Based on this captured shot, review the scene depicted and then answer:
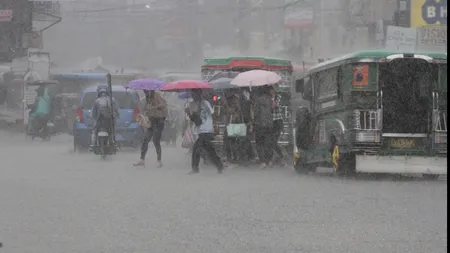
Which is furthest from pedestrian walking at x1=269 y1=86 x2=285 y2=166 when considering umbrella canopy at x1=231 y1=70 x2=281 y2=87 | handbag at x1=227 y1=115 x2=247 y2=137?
handbag at x1=227 y1=115 x2=247 y2=137

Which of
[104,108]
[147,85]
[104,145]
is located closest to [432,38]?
[104,108]

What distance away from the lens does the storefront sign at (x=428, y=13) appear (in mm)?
40188

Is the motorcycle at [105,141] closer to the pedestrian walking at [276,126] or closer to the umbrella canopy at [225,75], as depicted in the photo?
the umbrella canopy at [225,75]

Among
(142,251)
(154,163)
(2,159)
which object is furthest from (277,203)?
(2,159)

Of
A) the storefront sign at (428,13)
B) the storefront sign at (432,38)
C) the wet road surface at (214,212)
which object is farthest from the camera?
the storefront sign at (428,13)

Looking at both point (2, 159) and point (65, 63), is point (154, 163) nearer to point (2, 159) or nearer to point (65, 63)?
point (2, 159)

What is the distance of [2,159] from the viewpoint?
21.4 metres

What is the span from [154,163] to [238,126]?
2.40m

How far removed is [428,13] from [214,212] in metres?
30.6

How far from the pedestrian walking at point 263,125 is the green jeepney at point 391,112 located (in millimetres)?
2636

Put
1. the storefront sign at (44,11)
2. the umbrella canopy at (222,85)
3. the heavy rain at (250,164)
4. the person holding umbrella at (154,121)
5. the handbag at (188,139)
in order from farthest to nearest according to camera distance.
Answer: the storefront sign at (44,11)
the handbag at (188,139)
the umbrella canopy at (222,85)
the person holding umbrella at (154,121)
the heavy rain at (250,164)

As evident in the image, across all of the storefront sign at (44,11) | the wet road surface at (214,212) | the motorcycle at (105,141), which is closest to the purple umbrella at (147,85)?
the motorcycle at (105,141)

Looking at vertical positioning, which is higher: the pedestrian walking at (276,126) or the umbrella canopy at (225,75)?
the umbrella canopy at (225,75)

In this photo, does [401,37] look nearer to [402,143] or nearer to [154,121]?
[154,121]
